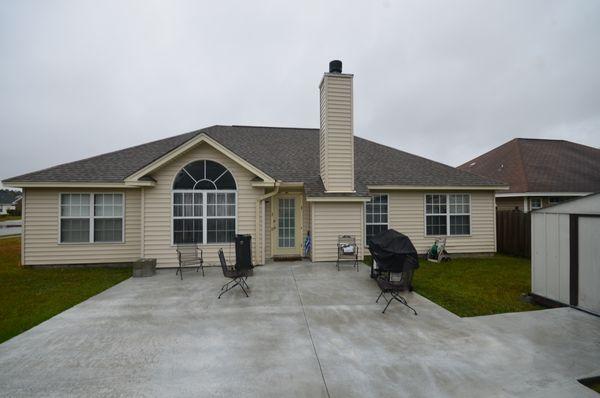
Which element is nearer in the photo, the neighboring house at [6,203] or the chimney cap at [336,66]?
the chimney cap at [336,66]

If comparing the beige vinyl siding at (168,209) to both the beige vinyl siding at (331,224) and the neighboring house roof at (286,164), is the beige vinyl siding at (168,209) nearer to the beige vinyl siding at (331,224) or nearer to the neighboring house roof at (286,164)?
the neighboring house roof at (286,164)


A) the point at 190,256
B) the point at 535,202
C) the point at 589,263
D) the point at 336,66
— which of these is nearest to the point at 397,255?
the point at 589,263

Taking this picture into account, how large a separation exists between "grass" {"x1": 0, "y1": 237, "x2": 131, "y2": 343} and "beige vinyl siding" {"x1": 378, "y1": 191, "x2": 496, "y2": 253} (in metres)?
9.68

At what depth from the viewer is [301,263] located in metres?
10.2

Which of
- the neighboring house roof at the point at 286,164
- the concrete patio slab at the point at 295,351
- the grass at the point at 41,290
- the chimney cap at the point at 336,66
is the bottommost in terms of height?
the grass at the point at 41,290

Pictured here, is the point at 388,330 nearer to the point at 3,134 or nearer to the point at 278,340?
the point at 278,340

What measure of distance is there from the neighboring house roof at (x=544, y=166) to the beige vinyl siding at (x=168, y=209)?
12945mm

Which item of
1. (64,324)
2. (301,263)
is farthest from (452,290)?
(64,324)

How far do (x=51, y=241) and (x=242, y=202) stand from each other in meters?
6.55

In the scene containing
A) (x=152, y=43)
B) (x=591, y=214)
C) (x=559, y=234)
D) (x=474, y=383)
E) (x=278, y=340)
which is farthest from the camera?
(x=152, y=43)

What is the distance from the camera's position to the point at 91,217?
995cm

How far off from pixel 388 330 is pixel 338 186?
6267 mm

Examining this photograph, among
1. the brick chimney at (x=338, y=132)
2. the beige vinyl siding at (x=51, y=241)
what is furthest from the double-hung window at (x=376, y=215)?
the beige vinyl siding at (x=51, y=241)

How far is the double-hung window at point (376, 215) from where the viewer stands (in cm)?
1145
